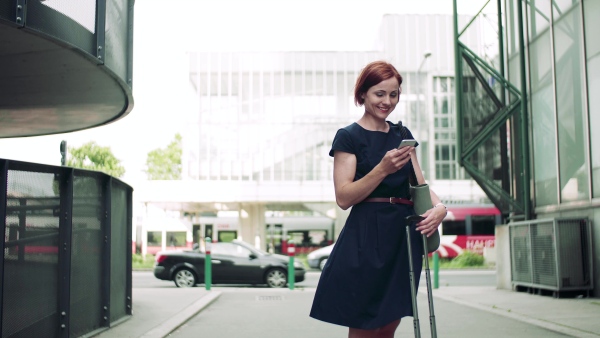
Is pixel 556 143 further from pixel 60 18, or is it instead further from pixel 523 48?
pixel 60 18

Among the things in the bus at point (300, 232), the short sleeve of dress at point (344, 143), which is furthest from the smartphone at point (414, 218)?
the bus at point (300, 232)

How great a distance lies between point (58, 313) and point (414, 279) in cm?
464

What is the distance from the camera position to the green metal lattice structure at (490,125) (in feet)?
51.6

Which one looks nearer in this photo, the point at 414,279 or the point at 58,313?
the point at 414,279

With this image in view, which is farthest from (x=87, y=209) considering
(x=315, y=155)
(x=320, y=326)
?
(x=315, y=155)

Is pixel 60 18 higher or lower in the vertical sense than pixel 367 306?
higher

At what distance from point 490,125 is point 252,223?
30277 millimetres

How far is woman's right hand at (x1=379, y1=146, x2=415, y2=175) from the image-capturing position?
2.82 m

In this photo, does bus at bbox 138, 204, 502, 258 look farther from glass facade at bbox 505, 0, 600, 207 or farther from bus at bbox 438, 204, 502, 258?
glass facade at bbox 505, 0, 600, 207

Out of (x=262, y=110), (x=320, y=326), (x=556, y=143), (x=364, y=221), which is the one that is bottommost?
(x=320, y=326)

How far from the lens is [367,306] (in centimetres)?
298

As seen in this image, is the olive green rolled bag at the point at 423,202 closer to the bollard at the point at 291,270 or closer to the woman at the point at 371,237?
the woman at the point at 371,237

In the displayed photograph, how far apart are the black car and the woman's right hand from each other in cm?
1660

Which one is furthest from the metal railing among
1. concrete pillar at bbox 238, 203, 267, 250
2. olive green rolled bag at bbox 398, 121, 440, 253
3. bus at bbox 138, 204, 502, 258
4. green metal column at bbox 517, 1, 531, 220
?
concrete pillar at bbox 238, 203, 267, 250
